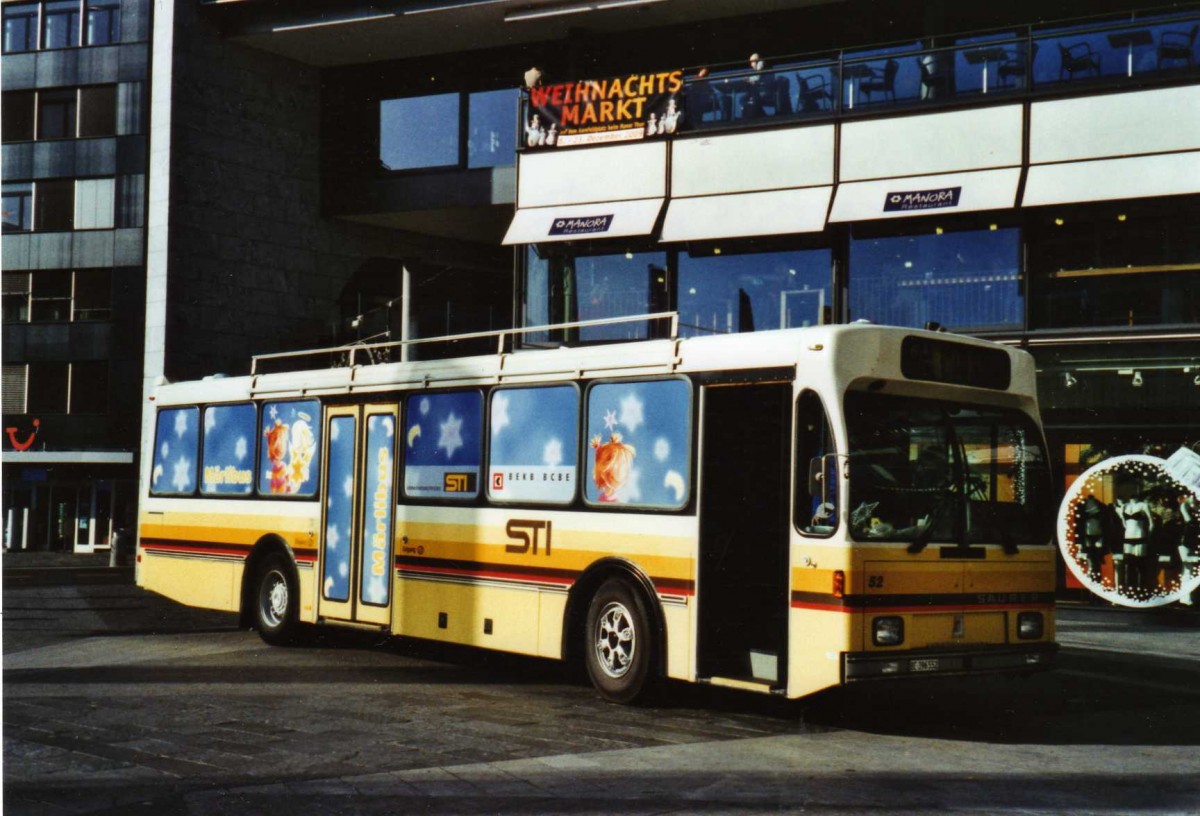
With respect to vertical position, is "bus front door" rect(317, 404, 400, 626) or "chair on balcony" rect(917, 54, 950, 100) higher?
"chair on balcony" rect(917, 54, 950, 100)

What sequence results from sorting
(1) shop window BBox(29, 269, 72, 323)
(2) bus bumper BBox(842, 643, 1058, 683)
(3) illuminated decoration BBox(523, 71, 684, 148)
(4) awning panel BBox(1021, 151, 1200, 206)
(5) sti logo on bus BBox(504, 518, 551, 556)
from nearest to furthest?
(2) bus bumper BBox(842, 643, 1058, 683) → (5) sti logo on bus BBox(504, 518, 551, 556) → (4) awning panel BBox(1021, 151, 1200, 206) → (3) illuminated decoration BBox(523, 71, 684, 148) → (1) shop window BBox(29, 269, 72, 323)

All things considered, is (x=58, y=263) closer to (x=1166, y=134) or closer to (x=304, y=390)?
(x=304, y=390)

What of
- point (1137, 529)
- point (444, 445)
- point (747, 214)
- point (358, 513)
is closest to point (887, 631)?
point (444, 445)

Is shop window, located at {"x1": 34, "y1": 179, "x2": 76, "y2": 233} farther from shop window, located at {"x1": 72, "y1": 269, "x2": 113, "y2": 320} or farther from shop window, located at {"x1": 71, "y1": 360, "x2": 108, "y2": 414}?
shop window, located at {"x1": 71, "y1": 360, "x2": 108, "y2": 414}

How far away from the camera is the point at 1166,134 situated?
17547 mm

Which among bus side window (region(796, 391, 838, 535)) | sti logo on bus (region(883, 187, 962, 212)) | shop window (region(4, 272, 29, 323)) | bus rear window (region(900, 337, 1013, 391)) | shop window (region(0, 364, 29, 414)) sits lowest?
bus side window (region(796, 391, 838, 535))

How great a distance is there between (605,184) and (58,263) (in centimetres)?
2373

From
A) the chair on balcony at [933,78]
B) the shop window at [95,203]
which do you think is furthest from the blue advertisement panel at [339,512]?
the shop window at [95,203]

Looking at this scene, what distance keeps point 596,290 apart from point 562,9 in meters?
5.17

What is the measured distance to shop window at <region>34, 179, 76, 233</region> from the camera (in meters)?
39.5

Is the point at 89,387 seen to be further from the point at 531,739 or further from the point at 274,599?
the point at 531,739

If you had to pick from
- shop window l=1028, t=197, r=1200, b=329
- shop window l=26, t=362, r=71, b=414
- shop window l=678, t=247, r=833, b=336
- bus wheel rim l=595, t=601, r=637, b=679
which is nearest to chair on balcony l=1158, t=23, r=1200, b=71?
shop window l=1028, t=197, r=1200, b=329

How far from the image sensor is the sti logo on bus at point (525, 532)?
1089 centimetres

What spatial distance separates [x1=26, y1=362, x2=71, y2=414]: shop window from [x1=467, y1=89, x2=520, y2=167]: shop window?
18.6 m
